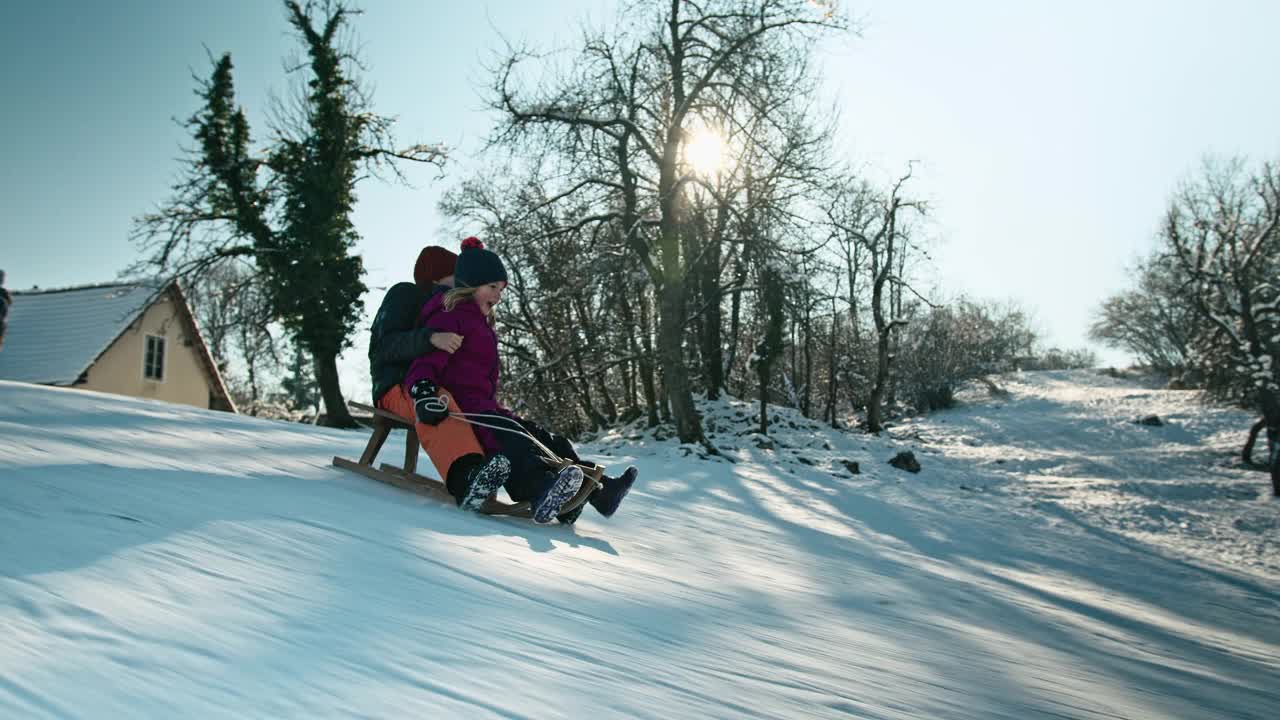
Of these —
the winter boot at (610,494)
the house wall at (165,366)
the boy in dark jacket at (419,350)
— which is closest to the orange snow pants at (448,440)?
the boy in dark jacket at (419,350)

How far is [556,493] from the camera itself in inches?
133

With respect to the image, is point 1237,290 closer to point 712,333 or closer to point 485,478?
point 712,333

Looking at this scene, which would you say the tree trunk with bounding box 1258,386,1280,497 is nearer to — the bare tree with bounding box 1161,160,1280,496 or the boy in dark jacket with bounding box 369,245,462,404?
the bare tree with bounding box 1161,160,1280,496

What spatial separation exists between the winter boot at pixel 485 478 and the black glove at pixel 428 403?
29 cm

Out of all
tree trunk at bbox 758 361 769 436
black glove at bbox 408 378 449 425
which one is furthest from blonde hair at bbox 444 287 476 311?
tree trunk at bbox 758 361 769 436

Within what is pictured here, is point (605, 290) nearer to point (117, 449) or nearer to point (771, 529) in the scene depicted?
point (771, 529)

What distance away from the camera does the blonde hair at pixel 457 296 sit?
11.4 feet

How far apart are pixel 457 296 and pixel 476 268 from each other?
0.55 feet

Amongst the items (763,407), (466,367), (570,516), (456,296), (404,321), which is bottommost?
(570,516)

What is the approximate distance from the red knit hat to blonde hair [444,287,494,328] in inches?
19.2

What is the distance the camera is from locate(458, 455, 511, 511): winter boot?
11.1 feet

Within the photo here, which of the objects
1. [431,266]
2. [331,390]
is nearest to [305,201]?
[331,390]

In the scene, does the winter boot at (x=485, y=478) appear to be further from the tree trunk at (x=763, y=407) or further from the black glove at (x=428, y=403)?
the tree trunk at (x=763, y=407)

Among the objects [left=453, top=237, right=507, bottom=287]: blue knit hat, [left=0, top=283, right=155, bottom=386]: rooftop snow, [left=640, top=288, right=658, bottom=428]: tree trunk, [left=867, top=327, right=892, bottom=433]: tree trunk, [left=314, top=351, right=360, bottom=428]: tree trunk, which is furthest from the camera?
[left=867, top=327, right=892, bottom=433]: tree trunk
